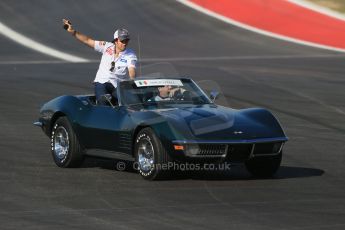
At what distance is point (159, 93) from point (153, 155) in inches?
52.6

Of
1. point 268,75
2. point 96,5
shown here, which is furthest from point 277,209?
point 96,5

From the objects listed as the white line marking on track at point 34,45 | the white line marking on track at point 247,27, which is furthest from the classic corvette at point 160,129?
the white line marking on track at point 247,27

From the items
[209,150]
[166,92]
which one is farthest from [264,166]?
[166,92]

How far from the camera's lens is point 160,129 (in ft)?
36.3

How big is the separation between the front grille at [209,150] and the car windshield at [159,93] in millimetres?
1355

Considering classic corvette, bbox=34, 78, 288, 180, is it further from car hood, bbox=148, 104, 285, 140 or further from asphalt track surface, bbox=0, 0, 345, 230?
asphalt track surface, bbox=0, 0, 345, 230

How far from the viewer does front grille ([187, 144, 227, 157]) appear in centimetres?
1088

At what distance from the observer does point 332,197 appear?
10141mm

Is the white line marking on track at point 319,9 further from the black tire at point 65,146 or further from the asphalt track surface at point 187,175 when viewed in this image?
the black tire at point 65,146

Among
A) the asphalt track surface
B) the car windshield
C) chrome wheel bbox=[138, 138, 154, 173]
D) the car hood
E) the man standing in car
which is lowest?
the asphalt track surface

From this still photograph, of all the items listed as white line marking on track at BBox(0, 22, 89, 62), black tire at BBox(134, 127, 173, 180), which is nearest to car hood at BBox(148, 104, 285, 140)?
black tire at BBox(134, 127, 173, 180)

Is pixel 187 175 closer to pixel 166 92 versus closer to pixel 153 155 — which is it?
pixel 153 155

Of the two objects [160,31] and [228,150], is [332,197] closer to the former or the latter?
[228,150]

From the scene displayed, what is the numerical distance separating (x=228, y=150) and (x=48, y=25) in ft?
78.8
